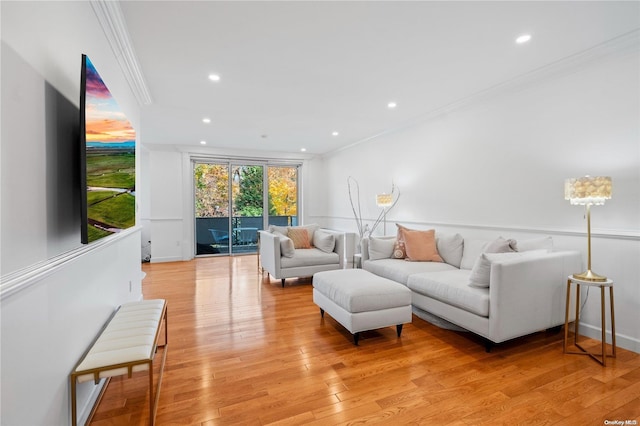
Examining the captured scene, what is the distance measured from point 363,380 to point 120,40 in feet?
10.2

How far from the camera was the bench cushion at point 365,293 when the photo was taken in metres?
2.46

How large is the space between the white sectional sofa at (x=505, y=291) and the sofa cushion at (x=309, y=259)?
1.62 metres

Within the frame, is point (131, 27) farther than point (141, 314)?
Yes

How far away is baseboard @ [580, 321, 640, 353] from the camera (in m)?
2.35

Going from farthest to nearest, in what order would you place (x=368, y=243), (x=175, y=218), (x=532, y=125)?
(x=175, y=218) < (x=368, y=243) < (x=532, y=125)

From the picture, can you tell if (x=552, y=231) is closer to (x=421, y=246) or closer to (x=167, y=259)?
(x=421, y=246)

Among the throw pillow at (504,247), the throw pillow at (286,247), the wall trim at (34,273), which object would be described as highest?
the wall trim at (34,273)

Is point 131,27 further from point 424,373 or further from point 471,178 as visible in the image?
point 471,178

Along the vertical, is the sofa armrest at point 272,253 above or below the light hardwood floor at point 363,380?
above

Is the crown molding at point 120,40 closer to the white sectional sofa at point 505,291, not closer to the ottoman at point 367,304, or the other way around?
the ottoman at point 367,304

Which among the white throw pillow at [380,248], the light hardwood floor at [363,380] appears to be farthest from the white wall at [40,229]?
the white throw pillow at [380,248]

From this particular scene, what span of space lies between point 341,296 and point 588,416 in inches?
65.4

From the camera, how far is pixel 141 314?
1.97 metres

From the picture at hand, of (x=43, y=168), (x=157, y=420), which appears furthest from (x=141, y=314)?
(x=43, y=168)
